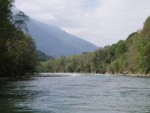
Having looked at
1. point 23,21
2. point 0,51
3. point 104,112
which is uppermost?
point 23,21

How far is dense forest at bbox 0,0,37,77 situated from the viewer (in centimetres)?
7049

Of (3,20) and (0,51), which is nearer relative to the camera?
(3,20)

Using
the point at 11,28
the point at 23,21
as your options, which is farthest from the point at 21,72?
the point at 11,28

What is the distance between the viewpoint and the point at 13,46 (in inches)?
3996

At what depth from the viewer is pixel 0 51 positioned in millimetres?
87125

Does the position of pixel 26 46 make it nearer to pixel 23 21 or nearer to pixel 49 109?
pixel 23 21

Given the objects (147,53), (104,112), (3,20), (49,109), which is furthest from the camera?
(147,53)

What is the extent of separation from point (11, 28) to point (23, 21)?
450 inches

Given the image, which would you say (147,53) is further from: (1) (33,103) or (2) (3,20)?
(1) (33,103)

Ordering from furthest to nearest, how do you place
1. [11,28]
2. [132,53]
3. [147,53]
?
[132,53] → [147,53] → [11,28]

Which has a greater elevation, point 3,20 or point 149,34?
point 149,34

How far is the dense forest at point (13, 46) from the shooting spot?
7049 centimetres

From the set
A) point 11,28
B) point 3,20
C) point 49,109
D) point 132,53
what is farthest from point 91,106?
point 132,53

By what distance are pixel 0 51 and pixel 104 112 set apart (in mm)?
59524
